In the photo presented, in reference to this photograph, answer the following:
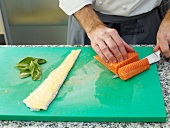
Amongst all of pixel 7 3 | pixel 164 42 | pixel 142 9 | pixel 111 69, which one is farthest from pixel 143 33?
pixel 7 3

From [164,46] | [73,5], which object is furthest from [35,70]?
[164,46]

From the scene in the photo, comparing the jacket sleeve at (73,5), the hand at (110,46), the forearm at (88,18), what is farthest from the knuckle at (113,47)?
Answer: the jacket sleeve at (73,5)

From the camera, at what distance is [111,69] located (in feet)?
3.19

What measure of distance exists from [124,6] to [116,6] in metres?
0.03

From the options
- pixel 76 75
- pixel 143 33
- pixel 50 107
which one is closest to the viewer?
pixel 50 107

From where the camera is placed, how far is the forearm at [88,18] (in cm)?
110

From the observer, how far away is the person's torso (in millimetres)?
1146

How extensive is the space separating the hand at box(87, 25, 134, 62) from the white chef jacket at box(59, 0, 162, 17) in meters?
0.16

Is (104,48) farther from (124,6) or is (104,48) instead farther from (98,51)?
(124,6)

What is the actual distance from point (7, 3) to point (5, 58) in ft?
4.30

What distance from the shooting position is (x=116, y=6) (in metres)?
1.16

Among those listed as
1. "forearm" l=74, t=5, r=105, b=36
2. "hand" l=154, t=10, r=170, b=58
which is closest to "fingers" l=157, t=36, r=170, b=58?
"hand" l=154, t=10, r=170, b=58

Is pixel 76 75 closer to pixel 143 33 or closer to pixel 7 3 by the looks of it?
pixel 143 33

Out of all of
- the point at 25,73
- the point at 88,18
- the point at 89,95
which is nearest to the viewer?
→ the point at 89,95
